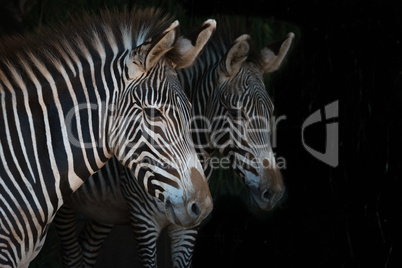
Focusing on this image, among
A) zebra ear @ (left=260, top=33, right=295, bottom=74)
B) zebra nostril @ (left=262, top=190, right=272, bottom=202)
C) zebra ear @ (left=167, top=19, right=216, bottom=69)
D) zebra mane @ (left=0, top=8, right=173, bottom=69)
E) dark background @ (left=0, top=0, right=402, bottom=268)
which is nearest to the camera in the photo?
zebra mane @ (left=0, top=8, right=173, bottom=69)

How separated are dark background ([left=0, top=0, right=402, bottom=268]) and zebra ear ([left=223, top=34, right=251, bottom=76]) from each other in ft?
6.45

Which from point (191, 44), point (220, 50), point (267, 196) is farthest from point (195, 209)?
point (220, 50)

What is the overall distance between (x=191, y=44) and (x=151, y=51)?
404 millimetres

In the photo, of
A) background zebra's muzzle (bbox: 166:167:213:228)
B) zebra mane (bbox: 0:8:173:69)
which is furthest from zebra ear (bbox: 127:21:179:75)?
background zebra's muzzle (bbox: 166:167:213:228)

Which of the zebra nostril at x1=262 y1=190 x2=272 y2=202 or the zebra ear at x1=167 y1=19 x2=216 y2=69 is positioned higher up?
the zebra ear at x1=167 y1=19 x2=216 y2=69

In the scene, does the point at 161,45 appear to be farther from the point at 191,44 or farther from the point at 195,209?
the point at 195,209

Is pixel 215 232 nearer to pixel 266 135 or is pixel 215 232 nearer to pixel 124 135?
pixel 266 135

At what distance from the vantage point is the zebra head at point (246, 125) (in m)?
5.11

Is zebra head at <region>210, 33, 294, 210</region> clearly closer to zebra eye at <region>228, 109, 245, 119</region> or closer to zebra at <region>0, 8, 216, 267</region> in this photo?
zebra eye at <region>228, 109, 245, 119</region>

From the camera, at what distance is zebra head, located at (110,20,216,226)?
355cm

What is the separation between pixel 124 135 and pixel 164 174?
0.38 meters

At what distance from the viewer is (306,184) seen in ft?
24.3

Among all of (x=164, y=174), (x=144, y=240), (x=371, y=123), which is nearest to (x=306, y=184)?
(x=371, y=123)

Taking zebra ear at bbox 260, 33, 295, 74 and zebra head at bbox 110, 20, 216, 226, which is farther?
zebra ear at bbox 260, 33, 295, 74
